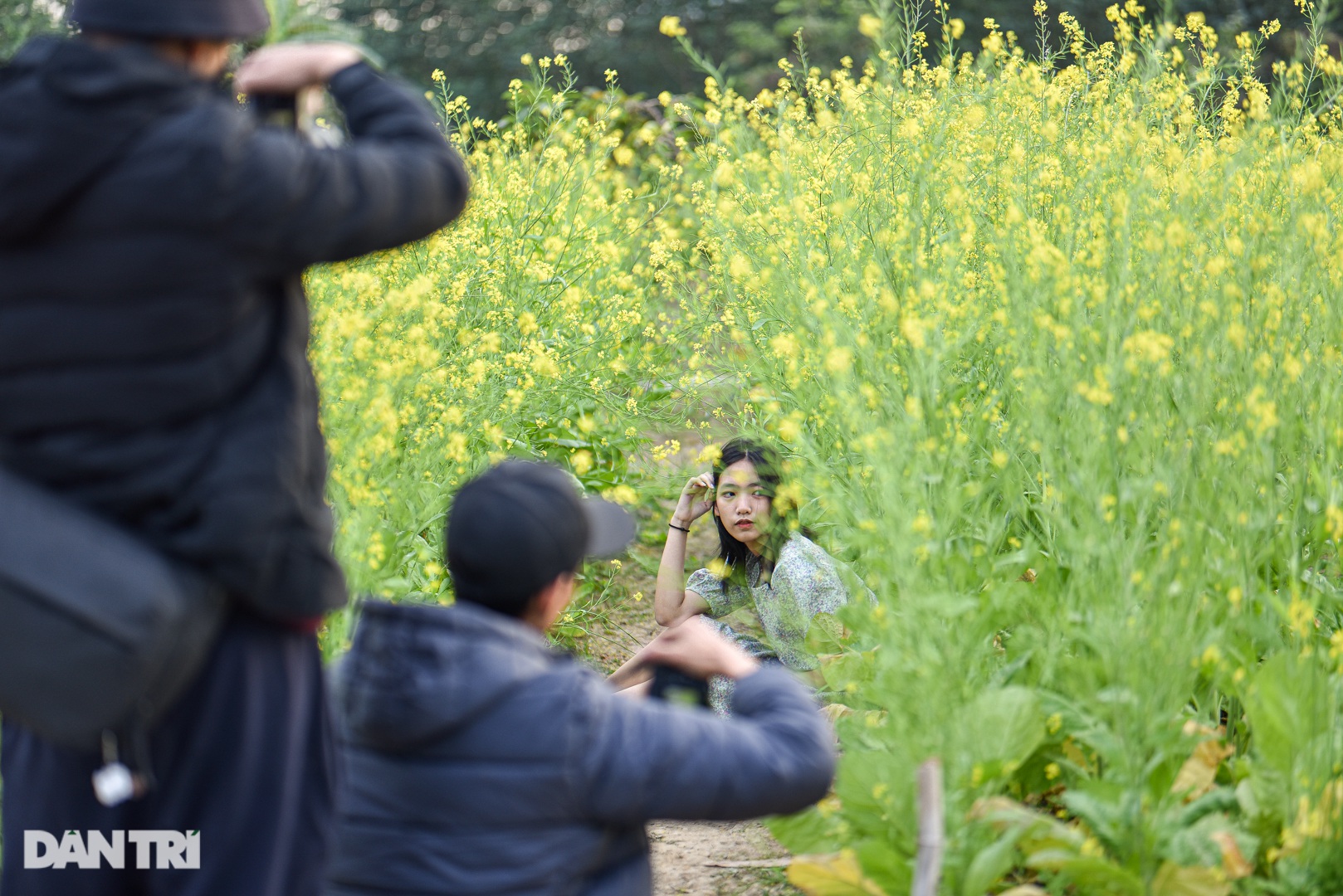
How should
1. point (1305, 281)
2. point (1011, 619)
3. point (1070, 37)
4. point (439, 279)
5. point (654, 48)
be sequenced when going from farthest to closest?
point (654, 48) < point (1070, 37) < point (439, 279) < point (1305, 281) < point (1011, 619)

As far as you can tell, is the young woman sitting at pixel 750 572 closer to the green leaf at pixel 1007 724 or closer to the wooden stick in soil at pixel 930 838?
the green leaf at pixel 1007 724

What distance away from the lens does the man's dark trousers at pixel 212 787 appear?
4.21 ft

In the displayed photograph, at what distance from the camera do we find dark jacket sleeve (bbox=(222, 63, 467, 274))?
1180 mm

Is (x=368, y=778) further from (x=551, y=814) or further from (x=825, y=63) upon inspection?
(x=825, y=63)

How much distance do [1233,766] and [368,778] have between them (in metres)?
1.66

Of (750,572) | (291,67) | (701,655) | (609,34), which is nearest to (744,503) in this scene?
(750,572)

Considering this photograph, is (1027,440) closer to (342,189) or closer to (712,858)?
(712,858)

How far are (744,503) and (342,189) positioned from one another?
2.22 metres

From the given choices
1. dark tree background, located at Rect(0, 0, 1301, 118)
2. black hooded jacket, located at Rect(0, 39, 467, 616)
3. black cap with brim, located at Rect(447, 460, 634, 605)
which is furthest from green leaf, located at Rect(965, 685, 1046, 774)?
dark tree background, located at Rect(0, 0, 1301, 118)

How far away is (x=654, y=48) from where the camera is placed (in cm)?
1928

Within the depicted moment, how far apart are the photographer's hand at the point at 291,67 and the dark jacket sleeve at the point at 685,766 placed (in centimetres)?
81

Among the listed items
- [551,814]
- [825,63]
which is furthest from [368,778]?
[825,63]

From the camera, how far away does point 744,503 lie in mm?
3330

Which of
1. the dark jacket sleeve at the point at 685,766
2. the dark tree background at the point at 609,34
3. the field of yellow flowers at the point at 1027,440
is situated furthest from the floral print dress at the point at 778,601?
the dark tree background at the point at 609,34
